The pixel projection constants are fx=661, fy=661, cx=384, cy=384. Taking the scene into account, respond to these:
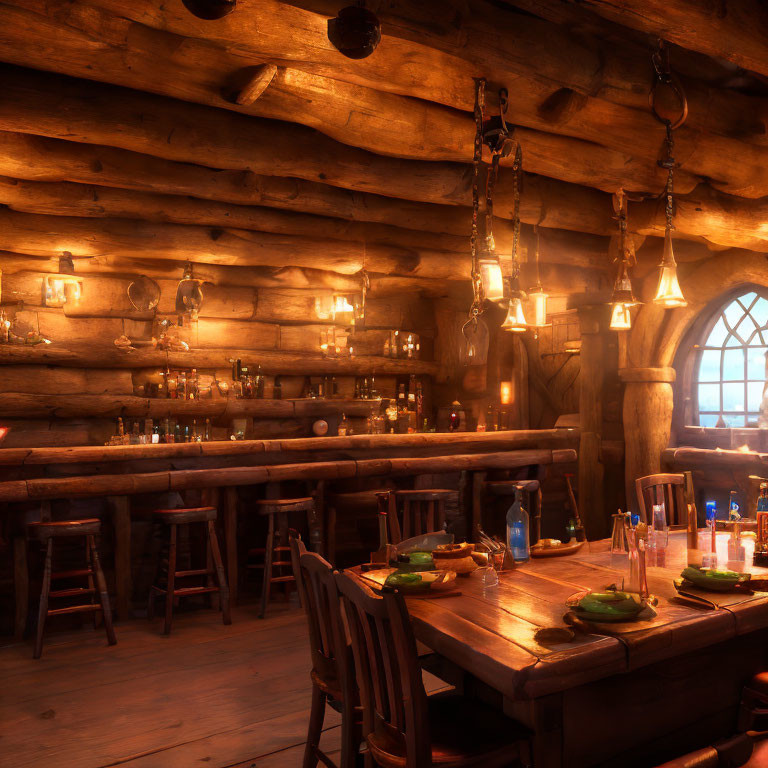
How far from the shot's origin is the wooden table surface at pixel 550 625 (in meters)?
1.78

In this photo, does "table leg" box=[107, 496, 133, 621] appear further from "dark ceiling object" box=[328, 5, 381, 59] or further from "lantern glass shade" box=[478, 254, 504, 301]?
"dark ceiling object" box=[328, 5, 381, 59]

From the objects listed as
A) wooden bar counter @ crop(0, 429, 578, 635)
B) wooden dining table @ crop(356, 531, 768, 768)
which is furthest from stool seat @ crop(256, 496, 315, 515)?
wooden dining table @ crop(356, 531, 768, 768)

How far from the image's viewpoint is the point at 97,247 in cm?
526

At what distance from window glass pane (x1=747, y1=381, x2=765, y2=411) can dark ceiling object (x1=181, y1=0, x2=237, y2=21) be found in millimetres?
5198

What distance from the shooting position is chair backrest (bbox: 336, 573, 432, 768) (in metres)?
1.78

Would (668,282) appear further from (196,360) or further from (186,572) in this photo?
(196,360)

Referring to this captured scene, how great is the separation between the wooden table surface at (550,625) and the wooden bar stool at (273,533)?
210 centimetres

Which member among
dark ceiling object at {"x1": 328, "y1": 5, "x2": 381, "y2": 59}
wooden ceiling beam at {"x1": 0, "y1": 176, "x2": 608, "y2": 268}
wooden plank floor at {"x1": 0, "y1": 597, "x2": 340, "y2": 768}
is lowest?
wooden plank floor at {"x1": 0, "y1": 597, "x2": 340, "y2": 768}

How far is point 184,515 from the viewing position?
13.7ft

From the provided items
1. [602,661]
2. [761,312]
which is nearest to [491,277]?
[602,661]

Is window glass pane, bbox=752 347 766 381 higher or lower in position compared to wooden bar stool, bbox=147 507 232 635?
higher

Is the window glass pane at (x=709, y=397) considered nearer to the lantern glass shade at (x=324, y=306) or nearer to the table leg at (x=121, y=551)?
the lantern glass shade at (x=324, y=306)

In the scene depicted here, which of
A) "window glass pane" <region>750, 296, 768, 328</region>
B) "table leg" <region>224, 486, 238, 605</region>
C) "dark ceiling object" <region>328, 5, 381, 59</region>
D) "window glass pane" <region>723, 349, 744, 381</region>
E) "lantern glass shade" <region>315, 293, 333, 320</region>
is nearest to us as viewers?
"dark ceiling object" <region>328, 5, 381, 59</region>

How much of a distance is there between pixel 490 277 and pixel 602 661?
1768 mm
